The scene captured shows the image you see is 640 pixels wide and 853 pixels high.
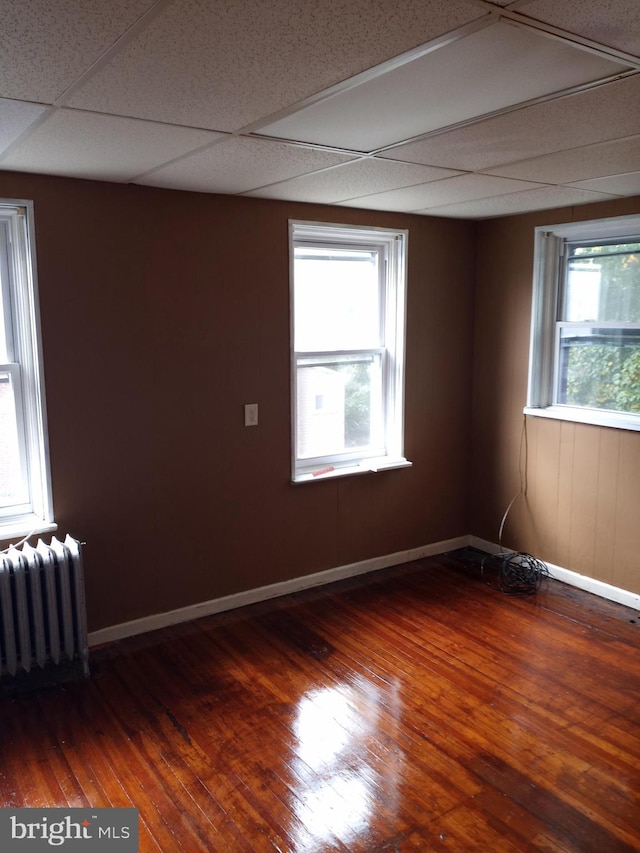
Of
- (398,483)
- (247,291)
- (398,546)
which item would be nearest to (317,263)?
(247,291)

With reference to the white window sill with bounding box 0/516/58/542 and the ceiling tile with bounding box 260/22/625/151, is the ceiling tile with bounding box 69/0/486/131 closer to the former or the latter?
the ceiling tile with bounding box 260/22/625/151

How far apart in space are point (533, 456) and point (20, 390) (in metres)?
3.02

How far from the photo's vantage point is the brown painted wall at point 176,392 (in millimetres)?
3242

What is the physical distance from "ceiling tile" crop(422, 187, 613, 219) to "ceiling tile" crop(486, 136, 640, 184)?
1.02 feet

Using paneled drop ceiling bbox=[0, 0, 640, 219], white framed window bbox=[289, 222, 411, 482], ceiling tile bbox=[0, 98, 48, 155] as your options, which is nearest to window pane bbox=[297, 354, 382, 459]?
white framed window bbox=[289, 222, 411, 482]

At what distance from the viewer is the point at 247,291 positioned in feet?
12.2

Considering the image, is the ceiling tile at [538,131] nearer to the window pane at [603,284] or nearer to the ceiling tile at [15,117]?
the ceiling tile at [15,117]

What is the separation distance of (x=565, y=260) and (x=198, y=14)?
A: 10.8 feet

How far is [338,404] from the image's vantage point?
4266 mm

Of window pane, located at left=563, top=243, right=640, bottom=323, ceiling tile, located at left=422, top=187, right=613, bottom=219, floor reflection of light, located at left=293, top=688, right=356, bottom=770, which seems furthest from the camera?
window pane, located at left=563, top=243, right=640, bottom=323

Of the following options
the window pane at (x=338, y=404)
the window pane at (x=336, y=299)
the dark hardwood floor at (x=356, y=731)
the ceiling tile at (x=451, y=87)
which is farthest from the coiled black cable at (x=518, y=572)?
the ceiling tile at (x=451, y=87)

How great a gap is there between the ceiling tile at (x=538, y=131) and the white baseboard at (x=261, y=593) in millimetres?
2477

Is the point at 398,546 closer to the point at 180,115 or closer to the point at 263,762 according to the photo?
the point at 263,762

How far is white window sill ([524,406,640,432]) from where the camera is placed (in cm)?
385
